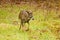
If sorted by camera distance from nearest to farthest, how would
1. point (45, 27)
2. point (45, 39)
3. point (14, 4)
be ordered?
point (45, 39) < point (45, 27) < point (14, 4)

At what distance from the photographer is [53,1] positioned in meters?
26.3

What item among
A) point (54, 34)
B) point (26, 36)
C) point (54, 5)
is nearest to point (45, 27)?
point (54, 34)

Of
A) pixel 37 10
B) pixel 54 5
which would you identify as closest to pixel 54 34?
pixel 37 10

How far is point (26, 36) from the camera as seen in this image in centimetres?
1279

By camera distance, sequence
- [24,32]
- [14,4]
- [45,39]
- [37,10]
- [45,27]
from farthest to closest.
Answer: [14,4]
[37,10]
[45,27]
[24,32]
[45,39]

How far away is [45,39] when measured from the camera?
12562 mm

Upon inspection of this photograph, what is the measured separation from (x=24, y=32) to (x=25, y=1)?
12615mm

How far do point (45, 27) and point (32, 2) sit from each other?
406 inches

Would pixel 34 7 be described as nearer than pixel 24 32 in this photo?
No

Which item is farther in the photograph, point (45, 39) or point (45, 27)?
point (45, 27)

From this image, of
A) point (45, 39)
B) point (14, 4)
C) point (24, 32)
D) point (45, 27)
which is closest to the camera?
point (45, 39)

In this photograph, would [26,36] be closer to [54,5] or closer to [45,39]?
[45,39]

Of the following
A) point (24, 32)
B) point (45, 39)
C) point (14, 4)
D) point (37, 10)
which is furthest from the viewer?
point (14, 4)

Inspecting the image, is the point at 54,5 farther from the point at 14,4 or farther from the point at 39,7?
the point at 14,4
